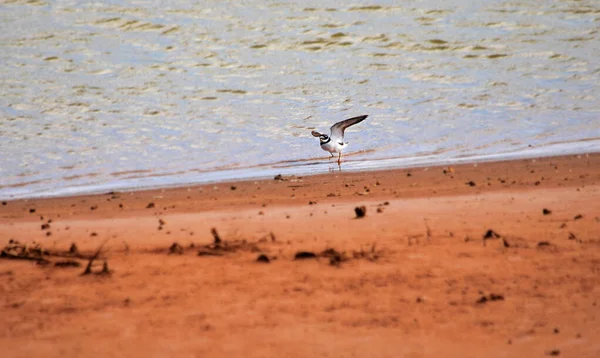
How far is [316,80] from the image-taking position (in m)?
15.5

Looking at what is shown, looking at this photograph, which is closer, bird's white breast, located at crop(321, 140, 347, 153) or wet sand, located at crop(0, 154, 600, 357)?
wet sand, located at crop(0, 154, 600, 357)

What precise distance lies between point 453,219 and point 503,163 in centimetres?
289

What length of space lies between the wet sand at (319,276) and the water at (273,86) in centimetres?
262

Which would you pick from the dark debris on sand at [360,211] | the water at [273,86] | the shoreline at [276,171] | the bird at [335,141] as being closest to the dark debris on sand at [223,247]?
the dark debris on sand at [360,211]

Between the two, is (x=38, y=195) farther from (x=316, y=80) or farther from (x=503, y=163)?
(x=316, y=80)

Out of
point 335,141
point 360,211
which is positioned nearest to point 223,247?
point 360,211

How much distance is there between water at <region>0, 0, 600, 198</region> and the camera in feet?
36.0

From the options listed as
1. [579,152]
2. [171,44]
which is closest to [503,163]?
[579,152]

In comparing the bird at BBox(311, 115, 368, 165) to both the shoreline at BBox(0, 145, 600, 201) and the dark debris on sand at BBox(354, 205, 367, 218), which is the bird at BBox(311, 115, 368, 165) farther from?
the dark debris on sand at BBox(354, 205, 367, 218)

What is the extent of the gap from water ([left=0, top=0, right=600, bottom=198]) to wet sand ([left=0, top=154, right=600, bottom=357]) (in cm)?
262

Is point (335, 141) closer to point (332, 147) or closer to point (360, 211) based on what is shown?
point (332, 147)

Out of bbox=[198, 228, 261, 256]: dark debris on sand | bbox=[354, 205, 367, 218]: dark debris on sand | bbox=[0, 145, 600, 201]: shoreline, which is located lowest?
bbox=[0, 145, 600, 201]: shoreline

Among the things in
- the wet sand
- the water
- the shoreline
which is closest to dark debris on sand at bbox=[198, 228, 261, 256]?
the wet sand

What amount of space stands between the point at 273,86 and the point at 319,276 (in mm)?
9967
